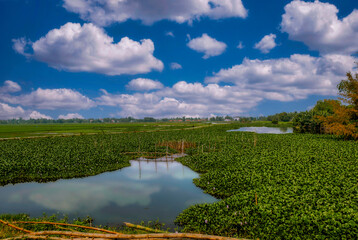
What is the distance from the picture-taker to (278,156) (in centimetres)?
2003

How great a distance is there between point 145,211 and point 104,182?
739cm

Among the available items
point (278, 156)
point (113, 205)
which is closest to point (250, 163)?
point (278, 156)

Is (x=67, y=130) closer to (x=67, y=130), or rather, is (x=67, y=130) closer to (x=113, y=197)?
(x=67, y=130)

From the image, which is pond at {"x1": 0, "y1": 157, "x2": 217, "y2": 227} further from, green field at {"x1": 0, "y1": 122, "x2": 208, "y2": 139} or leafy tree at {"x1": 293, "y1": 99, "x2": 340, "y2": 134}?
leafy tree at {"x1": 293, "y1": 99, "x2": 340, "y2": 134}

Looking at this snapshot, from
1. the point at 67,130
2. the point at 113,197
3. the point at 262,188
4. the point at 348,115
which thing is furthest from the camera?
the point at 67,130

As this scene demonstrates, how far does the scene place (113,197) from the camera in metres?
16.3

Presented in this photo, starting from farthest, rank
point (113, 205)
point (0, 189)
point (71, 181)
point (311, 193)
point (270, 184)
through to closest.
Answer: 1. point (71, 181)
2. point (0, 189)
3. point (113, 205)
4. point (270, 184)
5. point (311, 193)

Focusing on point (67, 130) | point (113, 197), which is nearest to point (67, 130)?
point (67, 130)

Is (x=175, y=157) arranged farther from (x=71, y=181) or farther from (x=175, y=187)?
(x=71, y=181)

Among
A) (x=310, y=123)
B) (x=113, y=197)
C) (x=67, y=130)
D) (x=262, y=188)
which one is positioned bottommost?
(x=113, y=197)

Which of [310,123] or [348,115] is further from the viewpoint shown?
[310,123]

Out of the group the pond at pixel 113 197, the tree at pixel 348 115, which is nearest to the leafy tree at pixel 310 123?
the tree at pixel 348 115

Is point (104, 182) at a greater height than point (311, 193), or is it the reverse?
point (311, 193)

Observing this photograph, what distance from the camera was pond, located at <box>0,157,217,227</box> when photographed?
13.4m
